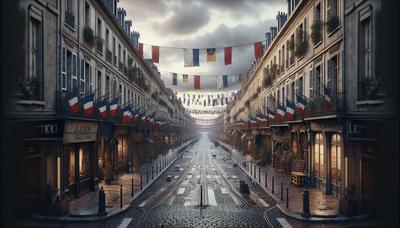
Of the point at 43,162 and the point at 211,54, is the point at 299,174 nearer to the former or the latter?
the point at 211,54

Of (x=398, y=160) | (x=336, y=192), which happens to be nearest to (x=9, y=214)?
(x=398, y=160)

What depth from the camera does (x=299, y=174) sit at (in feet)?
75.7

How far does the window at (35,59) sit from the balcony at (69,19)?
9.27 feet

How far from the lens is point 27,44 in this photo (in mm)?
14430

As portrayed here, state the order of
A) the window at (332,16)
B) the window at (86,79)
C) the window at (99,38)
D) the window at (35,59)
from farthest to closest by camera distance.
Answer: the window at (99,38)
the window at (86,79)
the window at (332,16)
the window at (35,59)

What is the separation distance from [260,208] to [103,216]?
7235 millimetres

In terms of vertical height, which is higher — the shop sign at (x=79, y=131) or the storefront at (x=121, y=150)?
the shop sign at (x=79, y=131)

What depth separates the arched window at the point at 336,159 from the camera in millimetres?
19219

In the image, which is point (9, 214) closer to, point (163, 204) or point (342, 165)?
point (163, 204)

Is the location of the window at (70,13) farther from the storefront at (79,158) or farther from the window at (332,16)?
the window at (332,16)

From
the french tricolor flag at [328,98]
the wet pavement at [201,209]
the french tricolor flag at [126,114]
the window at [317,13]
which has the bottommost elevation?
the wet pavement at [201,209]

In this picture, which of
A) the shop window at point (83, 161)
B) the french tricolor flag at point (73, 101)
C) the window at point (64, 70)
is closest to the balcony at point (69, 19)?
the window at point (64, 70)

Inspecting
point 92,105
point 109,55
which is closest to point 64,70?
point 92,105

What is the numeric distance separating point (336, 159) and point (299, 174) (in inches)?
150
